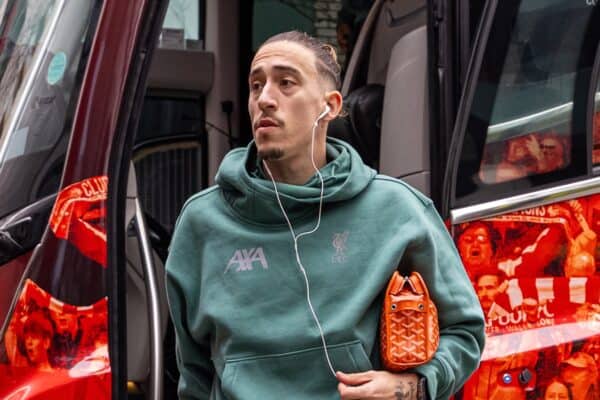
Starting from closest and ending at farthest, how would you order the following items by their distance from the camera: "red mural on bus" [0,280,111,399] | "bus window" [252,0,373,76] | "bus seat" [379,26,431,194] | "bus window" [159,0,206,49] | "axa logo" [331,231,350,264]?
1. "axa logo" [331,231,350,264]
2. "red mural on bus" [0,280,111,399]
3. "bus seat" [379,26,431,194]
4. "bus window" [159,0,206,49]
5. "bus window" [252,0,373,76]

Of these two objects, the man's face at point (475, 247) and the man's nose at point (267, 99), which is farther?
the man's face at point (475, 247)

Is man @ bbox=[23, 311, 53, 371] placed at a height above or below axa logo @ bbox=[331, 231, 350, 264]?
below

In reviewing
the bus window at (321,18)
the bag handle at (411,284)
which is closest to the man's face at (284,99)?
the bag handle at (411,284)

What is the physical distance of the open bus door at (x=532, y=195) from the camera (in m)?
2.79

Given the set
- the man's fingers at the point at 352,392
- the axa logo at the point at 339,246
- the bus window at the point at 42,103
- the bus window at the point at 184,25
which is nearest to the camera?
the man's fingers at the point at 352,392

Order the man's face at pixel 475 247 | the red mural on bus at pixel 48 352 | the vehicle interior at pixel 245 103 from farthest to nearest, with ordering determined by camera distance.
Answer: the vehicle interior at pixel 245 103
the man's face at pixel 475 247
the red mural on bus at pixel 48 352

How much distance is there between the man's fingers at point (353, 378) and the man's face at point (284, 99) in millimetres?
397

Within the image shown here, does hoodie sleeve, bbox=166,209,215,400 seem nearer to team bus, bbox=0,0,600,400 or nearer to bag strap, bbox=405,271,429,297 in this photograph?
bag strap, bbox=405,271,429,297

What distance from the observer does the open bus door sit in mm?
2785

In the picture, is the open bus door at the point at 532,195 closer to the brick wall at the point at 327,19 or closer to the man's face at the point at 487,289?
the man's face at the point at 487,289

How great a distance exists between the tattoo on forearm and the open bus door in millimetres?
943

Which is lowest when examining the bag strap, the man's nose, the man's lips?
the bag strap

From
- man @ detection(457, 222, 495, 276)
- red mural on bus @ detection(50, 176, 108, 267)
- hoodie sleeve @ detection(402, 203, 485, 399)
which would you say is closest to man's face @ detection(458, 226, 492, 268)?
man @ detection(457, 222, 495, 276)

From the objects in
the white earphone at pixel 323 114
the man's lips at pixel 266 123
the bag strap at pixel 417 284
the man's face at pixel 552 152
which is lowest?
the bag strap at pixel 417 284
